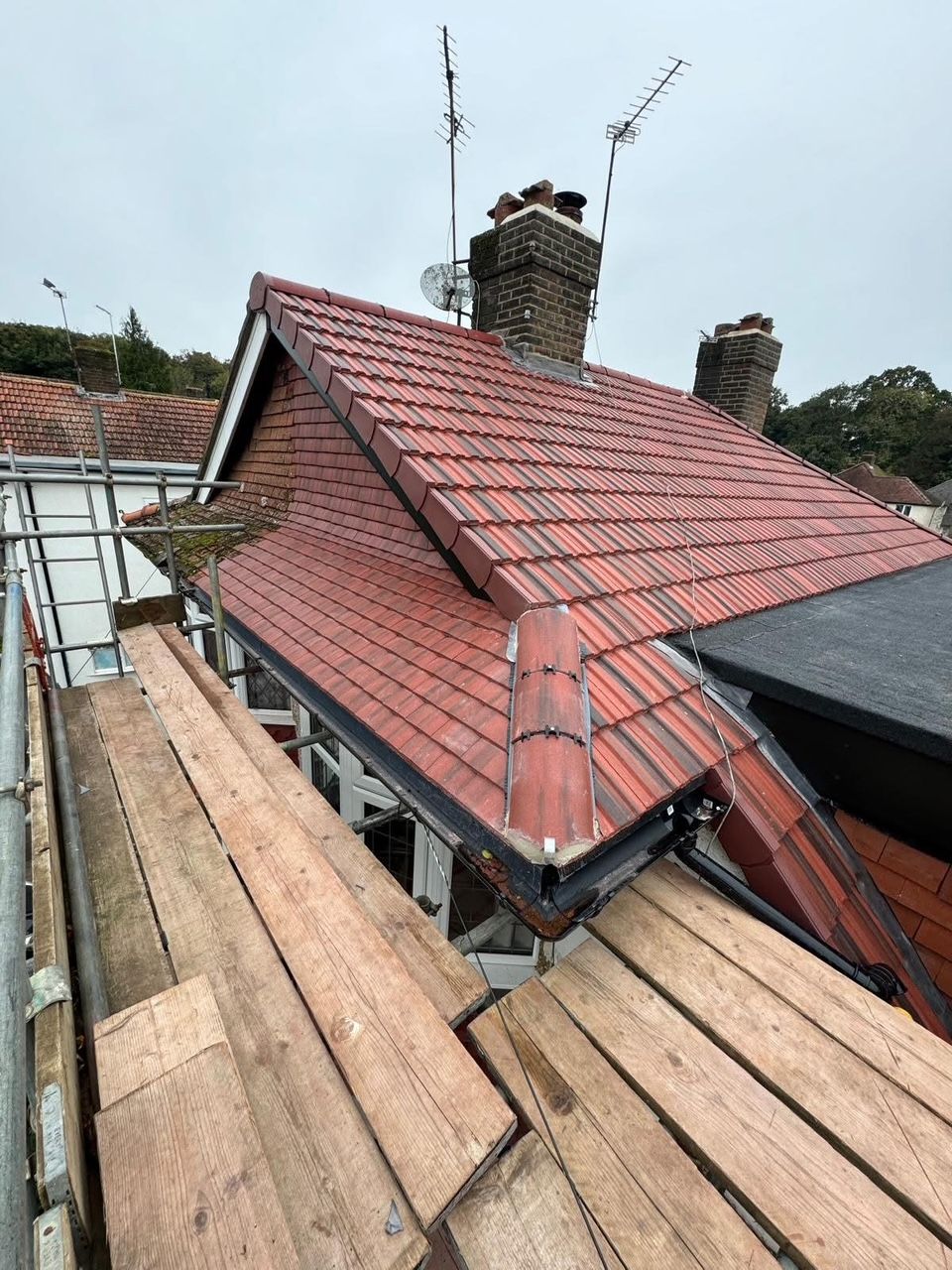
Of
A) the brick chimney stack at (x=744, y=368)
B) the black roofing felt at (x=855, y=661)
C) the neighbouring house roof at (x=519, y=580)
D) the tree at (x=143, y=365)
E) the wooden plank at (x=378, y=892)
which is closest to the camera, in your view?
the wooden plank at (x=378, y=892)

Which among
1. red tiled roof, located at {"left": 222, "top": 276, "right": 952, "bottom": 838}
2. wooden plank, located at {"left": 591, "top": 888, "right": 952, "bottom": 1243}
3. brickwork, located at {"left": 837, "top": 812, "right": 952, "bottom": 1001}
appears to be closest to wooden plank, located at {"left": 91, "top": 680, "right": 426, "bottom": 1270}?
red tiled roof, located at {"left": 222, "top": 276, "right": 952, "bottom": 838}

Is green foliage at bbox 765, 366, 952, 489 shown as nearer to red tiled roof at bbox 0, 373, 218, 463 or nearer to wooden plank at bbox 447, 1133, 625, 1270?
red tiled roof at bbox 0, 373, 218, 463

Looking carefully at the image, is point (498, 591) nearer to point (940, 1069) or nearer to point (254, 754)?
point (254, 754)

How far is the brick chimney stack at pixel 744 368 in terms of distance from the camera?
9.18 m

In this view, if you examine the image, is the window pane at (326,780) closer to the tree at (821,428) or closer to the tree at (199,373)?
the tree at (199,373)

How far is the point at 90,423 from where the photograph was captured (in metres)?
14.2

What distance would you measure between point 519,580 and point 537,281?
4527mm

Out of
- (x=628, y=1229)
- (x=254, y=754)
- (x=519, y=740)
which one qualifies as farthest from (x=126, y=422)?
(x=628, y=1229)

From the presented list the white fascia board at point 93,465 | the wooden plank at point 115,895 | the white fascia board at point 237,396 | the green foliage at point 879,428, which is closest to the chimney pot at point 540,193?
the white fascia board at point 237,396

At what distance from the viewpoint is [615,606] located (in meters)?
2.87

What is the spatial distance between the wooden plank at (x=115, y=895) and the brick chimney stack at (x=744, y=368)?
10.7 m

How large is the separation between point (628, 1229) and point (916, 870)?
7.27ft

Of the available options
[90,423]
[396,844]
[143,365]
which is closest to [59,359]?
[143,365]

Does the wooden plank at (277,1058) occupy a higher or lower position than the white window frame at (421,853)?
higher
